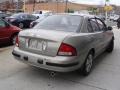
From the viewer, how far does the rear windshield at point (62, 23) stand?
5070 mm

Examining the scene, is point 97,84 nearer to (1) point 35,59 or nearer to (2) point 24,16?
(1) point 35,59

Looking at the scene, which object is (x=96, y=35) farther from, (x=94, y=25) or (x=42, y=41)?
(x=42, y=41)

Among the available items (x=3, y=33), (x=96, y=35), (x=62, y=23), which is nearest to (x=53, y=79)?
(x=62, y=23)

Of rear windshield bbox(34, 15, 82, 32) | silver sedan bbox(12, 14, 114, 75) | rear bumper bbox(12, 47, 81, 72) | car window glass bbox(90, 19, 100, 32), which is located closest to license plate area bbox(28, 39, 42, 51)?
silver sedan bbox(12, 14, 114, 75)

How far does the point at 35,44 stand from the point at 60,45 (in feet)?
2.05

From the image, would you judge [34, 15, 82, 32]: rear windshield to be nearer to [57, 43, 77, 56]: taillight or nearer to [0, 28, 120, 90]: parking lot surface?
[57, 43, 77, 56]: taillight

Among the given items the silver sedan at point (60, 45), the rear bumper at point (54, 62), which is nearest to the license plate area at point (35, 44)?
the silver sedan at point (60, 45)

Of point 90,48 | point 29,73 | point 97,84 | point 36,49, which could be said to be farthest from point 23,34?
point 97,84

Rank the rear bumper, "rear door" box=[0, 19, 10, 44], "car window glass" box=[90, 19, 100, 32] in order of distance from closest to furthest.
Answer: the rear bumper → "car window glass" box=[90, 19, 100, 32] → "rear door" box=[0, 19, 10, 44]

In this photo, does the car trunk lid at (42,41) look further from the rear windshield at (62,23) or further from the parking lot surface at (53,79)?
the parking lot surface at (53,79)

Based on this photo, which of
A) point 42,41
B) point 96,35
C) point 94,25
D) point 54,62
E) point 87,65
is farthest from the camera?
point 94,25

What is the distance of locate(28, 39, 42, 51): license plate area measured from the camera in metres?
4.46

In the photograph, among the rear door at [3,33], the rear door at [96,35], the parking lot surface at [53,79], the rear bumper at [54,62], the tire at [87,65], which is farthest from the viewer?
the rear door at [3,33]

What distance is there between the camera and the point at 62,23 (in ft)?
17.4
